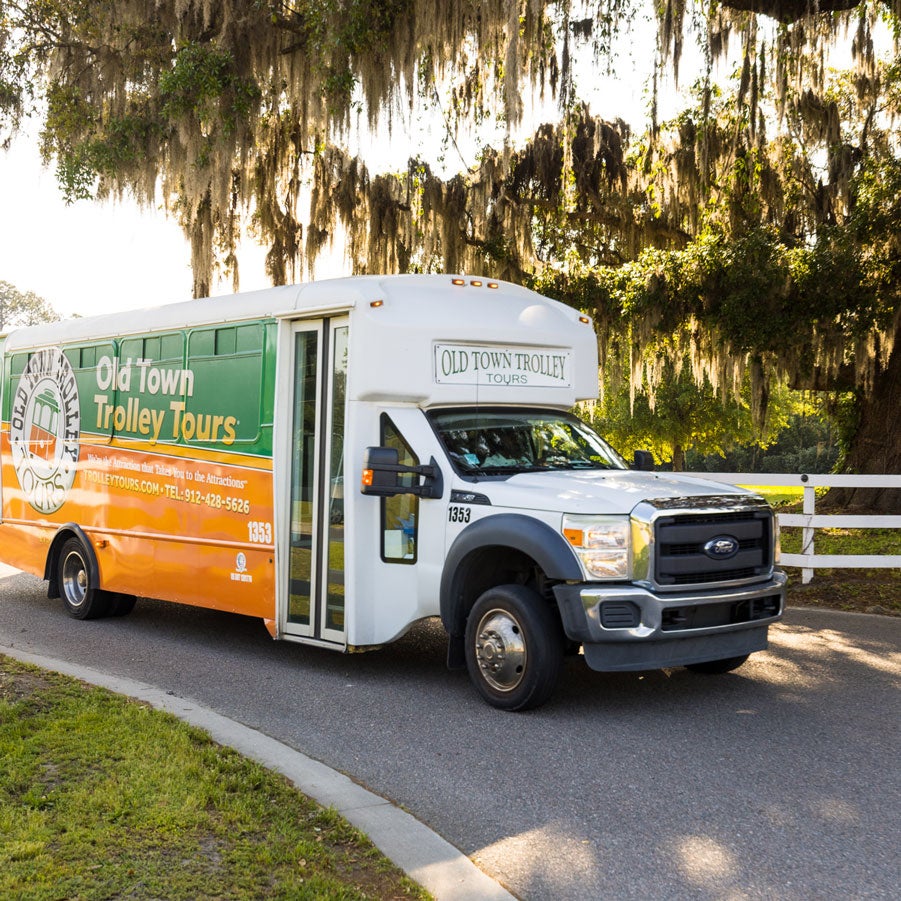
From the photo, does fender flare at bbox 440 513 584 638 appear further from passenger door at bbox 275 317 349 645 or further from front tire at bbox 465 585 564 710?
passenger door at bbox 275 317 349 645

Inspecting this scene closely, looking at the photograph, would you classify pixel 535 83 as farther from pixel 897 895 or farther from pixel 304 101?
pixel 897 895

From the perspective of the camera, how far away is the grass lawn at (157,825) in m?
4.25

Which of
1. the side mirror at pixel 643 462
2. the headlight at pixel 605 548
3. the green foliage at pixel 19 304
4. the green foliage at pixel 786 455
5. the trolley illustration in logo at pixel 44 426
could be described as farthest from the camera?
the green foliage at pixel 19 304

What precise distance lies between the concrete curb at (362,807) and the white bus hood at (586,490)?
2188mm

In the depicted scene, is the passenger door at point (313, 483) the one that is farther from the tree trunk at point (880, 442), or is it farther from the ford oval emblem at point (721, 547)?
the tree trunk at point (880, 442)

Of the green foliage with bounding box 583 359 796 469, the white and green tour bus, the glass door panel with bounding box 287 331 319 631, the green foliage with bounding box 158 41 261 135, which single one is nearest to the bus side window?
the white and green tour bus

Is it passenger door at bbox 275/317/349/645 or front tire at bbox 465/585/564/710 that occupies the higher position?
passenger door at bbox 275/317/349/645

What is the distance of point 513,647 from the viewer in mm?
7297

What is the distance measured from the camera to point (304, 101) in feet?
48.4

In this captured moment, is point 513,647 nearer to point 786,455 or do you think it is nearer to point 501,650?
point 501,650

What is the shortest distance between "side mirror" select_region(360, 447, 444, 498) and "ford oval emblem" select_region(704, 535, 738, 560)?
6.20ft

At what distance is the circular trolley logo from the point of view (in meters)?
11.7

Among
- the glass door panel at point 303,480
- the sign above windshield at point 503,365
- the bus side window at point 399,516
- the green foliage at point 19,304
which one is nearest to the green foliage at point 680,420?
the sign above windshield at point 503,365

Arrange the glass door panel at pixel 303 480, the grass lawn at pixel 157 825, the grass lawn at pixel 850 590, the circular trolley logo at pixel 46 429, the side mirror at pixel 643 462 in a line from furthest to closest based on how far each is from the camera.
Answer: the circular trolley logo at pixel 46 429, the grass lawn at pixel 850 590, the side mirror at pixel 643 462, the glass door panel at pixel 303 480, the grass lawn at pixel 157 825
